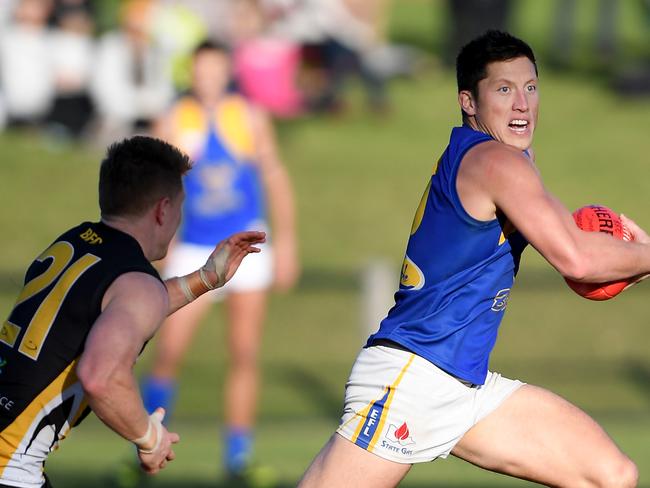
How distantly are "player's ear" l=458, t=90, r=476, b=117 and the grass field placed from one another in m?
4.21

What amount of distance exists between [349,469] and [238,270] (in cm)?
374

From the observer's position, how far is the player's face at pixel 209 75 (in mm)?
9086

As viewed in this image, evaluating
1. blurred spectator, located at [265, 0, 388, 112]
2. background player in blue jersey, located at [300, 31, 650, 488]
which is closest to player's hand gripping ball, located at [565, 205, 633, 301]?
background player in blue jersey, located at [300, 31, 650, 488]

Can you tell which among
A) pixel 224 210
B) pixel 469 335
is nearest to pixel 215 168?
pixel 224 210

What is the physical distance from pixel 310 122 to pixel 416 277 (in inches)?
628

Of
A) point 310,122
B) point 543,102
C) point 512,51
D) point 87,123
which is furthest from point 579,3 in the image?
point 512,51

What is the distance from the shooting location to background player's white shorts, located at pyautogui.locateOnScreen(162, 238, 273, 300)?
29.3 feet

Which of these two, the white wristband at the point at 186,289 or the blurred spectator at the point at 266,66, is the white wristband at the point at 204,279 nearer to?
the white wristband at the point at 186,289

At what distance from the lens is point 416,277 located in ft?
17.5

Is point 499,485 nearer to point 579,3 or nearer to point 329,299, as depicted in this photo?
point 329,299

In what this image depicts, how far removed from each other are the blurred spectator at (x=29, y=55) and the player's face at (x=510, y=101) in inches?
508

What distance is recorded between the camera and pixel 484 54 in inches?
208

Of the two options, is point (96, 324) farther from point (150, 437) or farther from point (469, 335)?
point (469, 335)

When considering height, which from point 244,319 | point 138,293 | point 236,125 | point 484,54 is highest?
point 484,54
